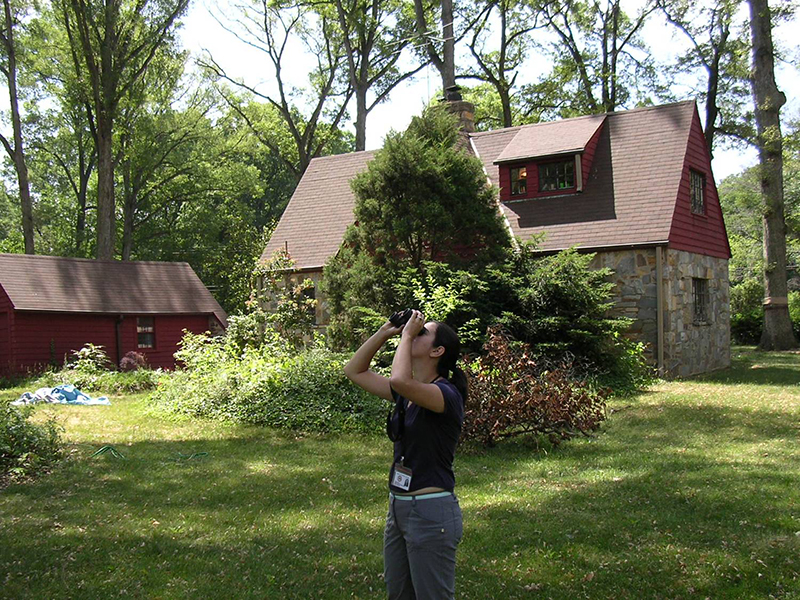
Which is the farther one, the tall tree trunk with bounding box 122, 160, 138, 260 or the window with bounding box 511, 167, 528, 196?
the tall tree trunk with bounding box 122, 160, 138, 260

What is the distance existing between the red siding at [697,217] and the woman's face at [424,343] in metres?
14.1

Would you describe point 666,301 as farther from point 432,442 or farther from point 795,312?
point 795,312

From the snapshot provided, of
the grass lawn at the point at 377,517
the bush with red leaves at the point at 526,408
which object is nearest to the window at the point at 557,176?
the grass lawn at the point at 377,517

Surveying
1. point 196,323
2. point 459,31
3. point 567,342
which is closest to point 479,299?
point 567,342

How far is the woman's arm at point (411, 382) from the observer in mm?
3609

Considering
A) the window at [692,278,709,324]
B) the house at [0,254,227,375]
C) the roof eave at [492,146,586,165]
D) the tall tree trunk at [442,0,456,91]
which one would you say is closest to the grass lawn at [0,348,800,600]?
the window at [692,278,709,324]

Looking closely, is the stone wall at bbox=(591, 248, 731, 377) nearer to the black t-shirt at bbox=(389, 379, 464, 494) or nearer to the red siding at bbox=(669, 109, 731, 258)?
the red siding at bbox=(669, 109, 731, 258)

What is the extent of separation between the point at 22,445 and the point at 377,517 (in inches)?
188

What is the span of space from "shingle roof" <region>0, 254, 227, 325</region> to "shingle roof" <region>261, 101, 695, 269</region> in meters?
6.85

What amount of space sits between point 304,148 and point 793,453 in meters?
27.7

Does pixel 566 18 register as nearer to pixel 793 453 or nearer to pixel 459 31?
pixel 459 31

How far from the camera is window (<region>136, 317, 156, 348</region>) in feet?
87.5

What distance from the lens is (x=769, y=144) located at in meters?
22.0

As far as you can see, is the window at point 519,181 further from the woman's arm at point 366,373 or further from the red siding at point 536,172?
the woman's arm at point 366,373
